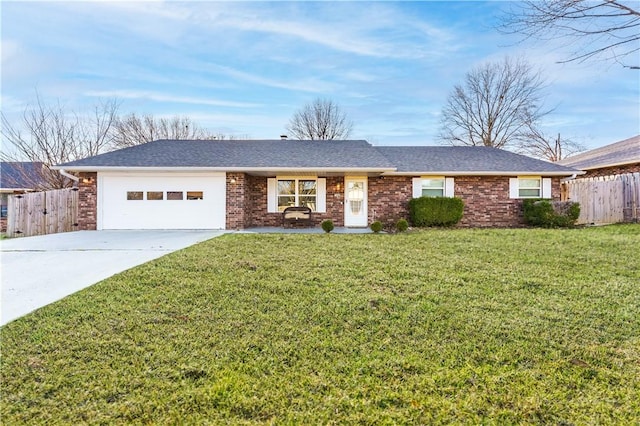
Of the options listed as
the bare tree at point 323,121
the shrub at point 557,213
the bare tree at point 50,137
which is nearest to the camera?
the shrub at point 557,213

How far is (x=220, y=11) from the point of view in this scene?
8.63 m

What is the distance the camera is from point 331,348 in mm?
3104

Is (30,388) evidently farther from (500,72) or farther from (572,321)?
(500,72)

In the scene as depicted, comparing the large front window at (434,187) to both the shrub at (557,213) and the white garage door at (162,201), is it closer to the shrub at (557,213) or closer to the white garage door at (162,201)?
the shrub at (557,213)

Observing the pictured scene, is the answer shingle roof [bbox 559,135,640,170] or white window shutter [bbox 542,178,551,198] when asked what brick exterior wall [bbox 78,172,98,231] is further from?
shingle roof [bbox 559,135,640,170]

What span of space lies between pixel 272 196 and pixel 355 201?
136 inches

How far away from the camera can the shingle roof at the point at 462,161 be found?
43.9 feet

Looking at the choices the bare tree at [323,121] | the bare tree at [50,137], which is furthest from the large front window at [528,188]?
the bare tree at [50,137]

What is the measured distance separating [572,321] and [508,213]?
11.2 metres

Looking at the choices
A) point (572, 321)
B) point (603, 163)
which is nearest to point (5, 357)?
point (572, 321)

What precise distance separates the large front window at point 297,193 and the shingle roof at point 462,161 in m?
3.65

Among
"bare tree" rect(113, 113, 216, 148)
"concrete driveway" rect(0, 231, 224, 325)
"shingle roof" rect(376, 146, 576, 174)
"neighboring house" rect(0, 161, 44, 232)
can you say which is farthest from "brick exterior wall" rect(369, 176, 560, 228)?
"neighboring house" rect(0, 161, 44, 232)

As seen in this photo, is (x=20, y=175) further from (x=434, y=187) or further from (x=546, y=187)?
(x=546, y=187)

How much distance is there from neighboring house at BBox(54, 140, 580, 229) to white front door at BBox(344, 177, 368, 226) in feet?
0.14
